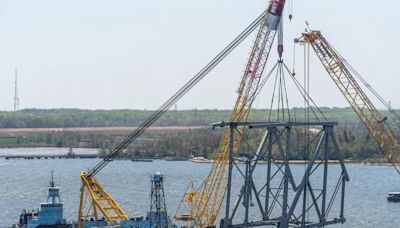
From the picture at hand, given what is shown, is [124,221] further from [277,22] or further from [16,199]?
[16,199]

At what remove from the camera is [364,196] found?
438 ft

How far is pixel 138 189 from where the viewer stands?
13812 cm

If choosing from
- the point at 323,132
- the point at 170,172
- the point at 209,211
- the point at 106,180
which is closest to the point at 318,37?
the point at 209,211

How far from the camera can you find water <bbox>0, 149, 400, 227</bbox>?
351 ft

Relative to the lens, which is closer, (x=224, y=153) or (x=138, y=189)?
(x=224, y=153)

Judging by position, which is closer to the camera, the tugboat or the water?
the tugboat

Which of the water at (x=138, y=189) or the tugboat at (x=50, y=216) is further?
the water at (x=138, y=189)

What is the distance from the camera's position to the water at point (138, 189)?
351 feet

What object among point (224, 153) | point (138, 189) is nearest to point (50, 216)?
point (224, 153)

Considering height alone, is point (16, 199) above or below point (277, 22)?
below

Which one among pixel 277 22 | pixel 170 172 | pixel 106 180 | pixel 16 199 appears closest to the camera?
pixel 277 22

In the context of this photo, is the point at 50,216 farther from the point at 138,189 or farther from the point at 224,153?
the point at 138,189

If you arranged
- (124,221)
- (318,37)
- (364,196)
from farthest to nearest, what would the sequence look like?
(364,196), (318,37), (124,221)

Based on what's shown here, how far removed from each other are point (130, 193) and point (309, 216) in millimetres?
38976
